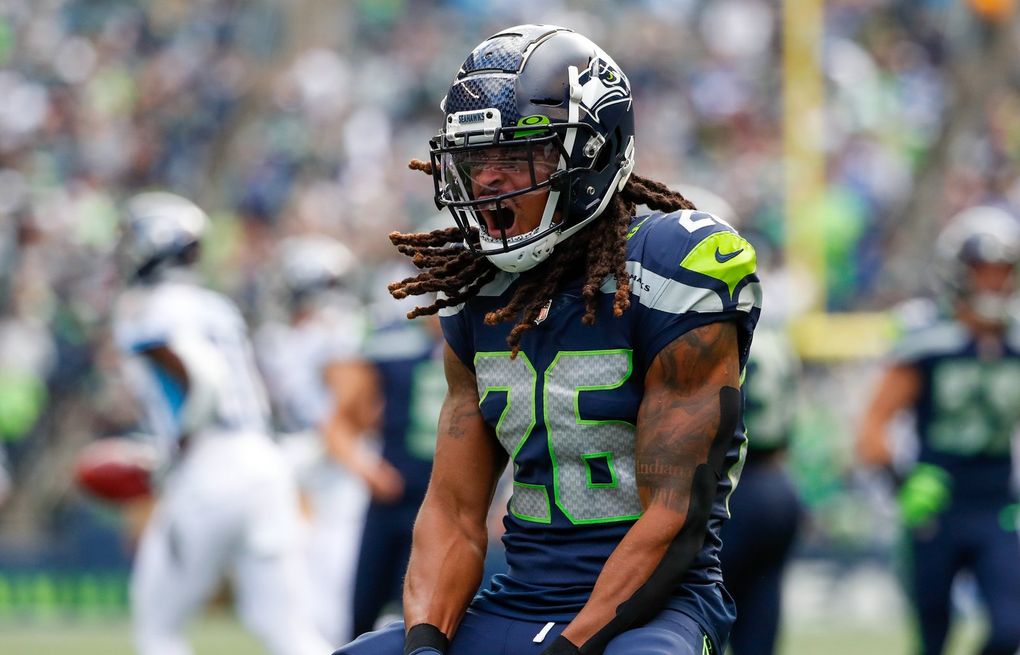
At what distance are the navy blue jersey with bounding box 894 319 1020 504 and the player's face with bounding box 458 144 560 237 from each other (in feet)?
13.3

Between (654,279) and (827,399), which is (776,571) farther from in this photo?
(827,399)

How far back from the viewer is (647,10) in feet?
58.5

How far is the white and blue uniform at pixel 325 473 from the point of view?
8.87m

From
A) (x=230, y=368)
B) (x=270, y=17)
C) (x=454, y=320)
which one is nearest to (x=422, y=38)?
(x=270, y=17)

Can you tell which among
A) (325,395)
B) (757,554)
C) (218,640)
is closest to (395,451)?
(325,395)

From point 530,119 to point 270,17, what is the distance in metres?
14.9

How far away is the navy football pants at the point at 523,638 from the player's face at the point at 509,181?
799 millimetres

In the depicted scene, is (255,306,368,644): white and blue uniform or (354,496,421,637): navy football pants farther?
(255,306,368,644): white and blue uniform

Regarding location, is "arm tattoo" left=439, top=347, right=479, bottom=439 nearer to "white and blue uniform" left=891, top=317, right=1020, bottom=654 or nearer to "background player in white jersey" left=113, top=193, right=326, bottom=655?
"background player in white jersey" left=113, top=193, right=326, bottom=655

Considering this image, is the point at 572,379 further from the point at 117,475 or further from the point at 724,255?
the point at 117,475

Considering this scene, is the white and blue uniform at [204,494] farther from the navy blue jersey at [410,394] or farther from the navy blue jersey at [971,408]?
the navy blue jersey at [971,408]

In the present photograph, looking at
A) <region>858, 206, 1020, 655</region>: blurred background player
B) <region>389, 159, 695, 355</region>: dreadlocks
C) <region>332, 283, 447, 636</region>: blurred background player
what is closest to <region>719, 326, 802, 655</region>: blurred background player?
<region>858, 206, 1020, 655</region>: blurred background player

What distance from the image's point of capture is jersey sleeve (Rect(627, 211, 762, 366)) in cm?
326

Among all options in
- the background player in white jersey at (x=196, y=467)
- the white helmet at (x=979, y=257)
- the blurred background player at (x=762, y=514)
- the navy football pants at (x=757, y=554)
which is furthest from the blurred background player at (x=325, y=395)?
the white helmet at (x=979, y=257)
